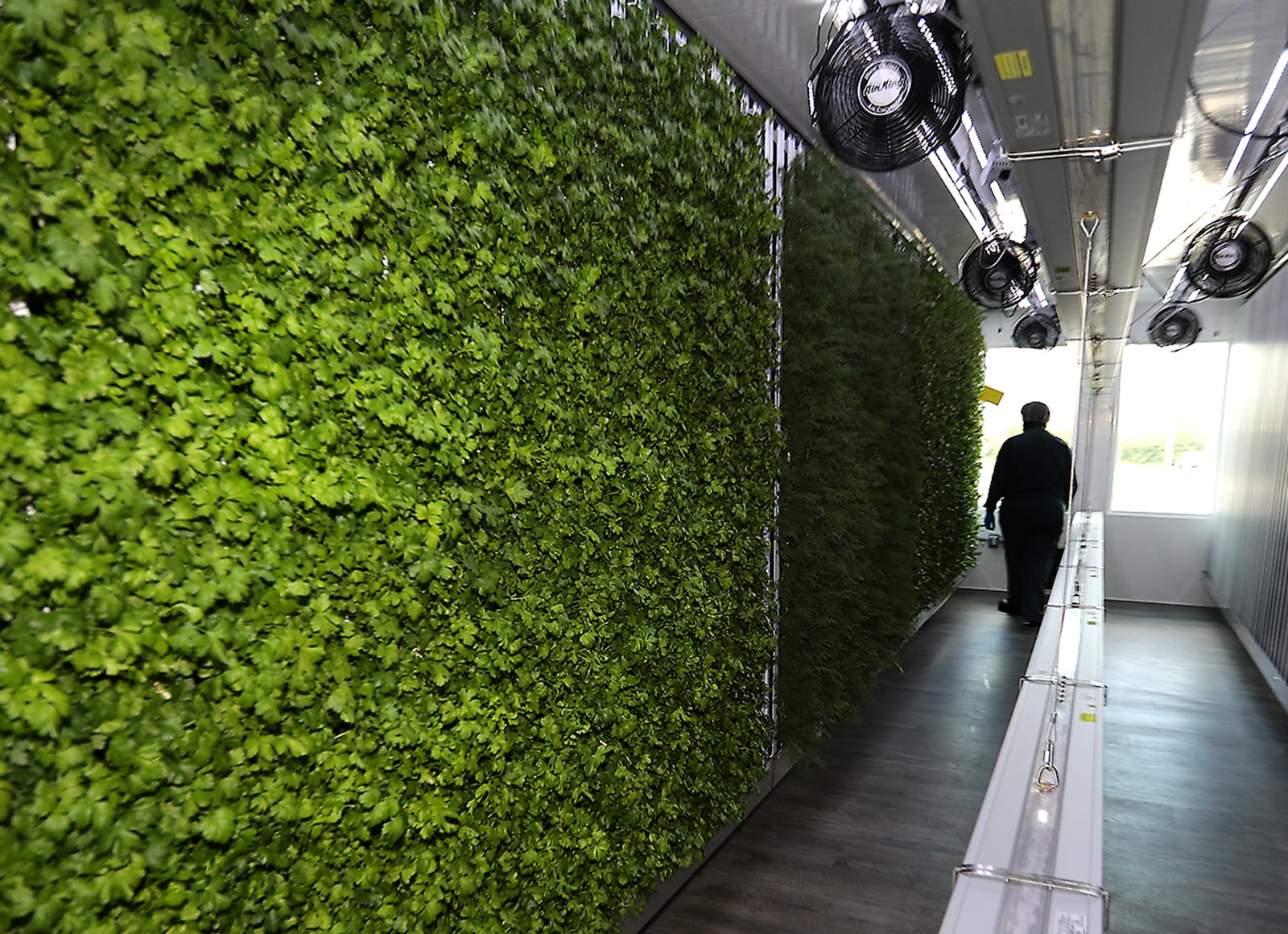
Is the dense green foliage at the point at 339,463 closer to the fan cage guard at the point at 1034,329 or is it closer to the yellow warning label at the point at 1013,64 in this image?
the yellow warning label at the point at 1013,64

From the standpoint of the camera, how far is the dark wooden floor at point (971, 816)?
114 inches

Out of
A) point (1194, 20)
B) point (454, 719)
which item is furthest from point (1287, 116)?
point (454, 719)

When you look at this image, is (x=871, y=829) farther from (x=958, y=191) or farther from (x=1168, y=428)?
(x=1168, y=428)

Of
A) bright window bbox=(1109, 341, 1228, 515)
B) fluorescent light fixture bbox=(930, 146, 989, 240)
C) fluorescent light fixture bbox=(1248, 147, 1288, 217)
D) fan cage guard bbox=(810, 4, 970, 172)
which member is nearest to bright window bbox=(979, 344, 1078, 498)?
bright window bbox=(1109, 341, 1228, 515)

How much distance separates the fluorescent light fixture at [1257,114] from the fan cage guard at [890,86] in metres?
1.84

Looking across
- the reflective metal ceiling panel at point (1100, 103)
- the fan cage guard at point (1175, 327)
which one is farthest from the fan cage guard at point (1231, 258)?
the fan cage guard at point (1175, 327)

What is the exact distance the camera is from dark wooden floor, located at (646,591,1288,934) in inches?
114

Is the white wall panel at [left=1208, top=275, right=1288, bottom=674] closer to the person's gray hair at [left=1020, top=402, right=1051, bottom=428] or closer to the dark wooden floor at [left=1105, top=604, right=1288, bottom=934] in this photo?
the dark wooden floor at [left=1105, top=604, right=1288, bottom=934]

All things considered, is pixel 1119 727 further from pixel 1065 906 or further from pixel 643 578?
pixel 1065 906

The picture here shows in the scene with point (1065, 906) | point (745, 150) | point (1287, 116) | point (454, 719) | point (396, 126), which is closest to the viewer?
point (1065, 906)

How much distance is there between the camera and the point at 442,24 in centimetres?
171

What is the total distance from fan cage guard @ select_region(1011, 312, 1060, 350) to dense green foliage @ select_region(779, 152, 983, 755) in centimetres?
229

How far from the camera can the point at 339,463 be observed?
1.48 m

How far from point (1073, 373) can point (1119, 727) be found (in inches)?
203
